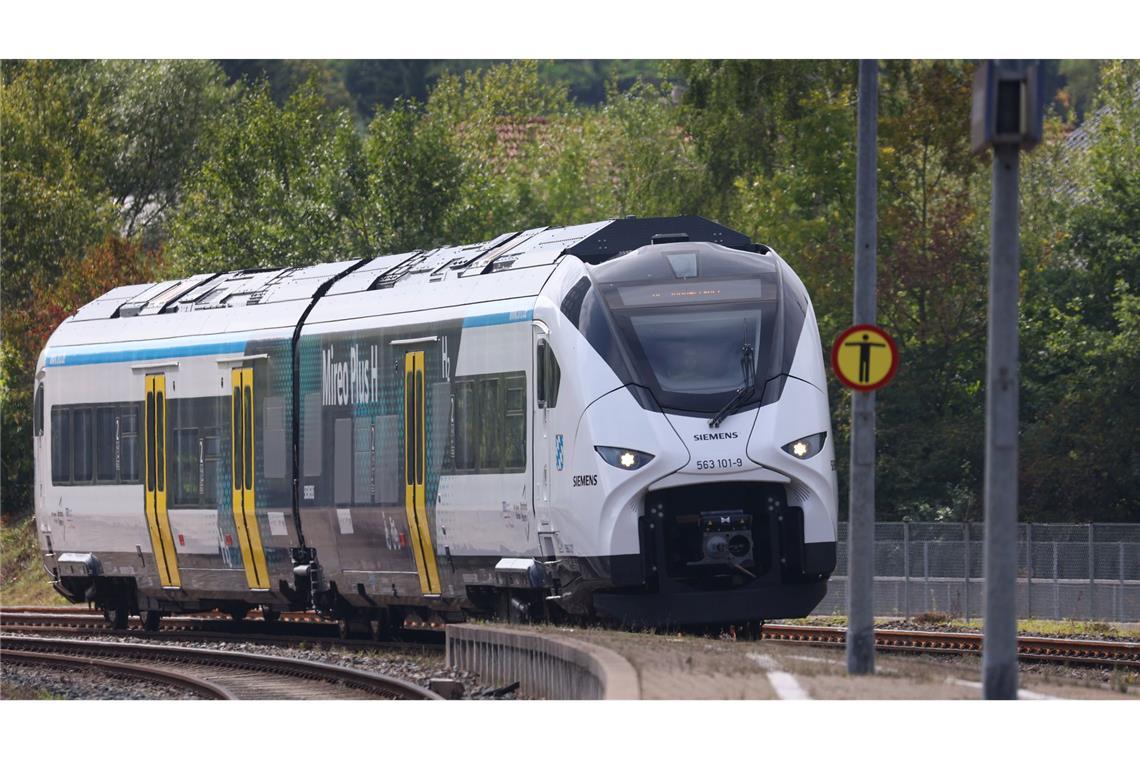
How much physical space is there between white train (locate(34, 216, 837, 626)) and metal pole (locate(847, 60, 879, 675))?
11.0 feet

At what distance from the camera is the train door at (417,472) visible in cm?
2138

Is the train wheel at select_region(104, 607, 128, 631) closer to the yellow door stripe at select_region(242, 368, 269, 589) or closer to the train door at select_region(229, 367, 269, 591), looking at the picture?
the train door at select_region(229, 367, 269, 591)

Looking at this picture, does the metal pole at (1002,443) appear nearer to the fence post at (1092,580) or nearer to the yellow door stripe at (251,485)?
the yellow door stripe at (251,485)

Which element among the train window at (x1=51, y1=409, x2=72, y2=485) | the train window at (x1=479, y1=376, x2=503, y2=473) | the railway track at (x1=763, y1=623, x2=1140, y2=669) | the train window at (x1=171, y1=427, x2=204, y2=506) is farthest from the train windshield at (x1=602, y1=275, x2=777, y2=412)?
the train window at (x1=51, y1=409, x2=72, y2=485)

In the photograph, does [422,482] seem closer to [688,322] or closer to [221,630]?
[688,322]

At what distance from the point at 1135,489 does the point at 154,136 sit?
3036 centimetres

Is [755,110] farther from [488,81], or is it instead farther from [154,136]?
[488,81]

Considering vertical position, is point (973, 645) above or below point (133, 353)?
below

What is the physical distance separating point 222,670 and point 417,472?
3077mm

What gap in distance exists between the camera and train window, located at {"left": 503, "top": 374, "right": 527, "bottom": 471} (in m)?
19.7

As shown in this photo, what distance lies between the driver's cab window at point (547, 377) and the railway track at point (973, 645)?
15.2 ft

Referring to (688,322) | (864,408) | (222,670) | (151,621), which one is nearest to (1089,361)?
(151,621)

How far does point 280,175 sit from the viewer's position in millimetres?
42031

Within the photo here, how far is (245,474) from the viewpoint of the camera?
957 inches
